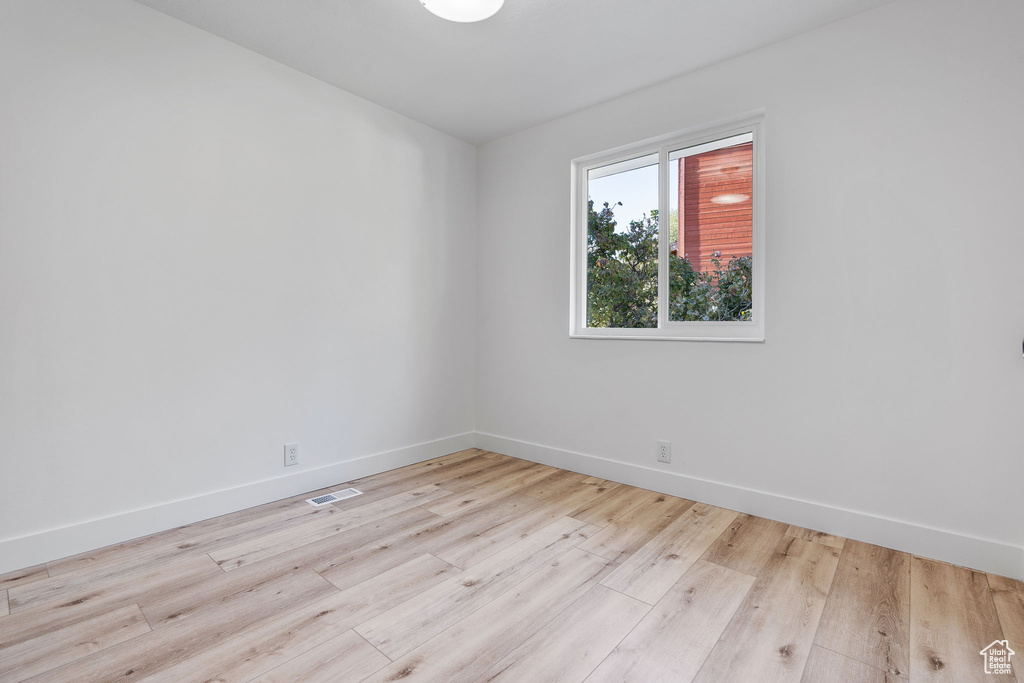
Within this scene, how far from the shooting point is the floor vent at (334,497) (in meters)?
2.73

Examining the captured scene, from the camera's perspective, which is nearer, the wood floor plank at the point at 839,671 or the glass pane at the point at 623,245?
the wood floor plank at the point at 839,671

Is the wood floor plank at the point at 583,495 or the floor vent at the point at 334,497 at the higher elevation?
the floor vent at the point at 334,497

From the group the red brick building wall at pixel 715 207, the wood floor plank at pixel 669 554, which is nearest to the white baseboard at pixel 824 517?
the wood floor plank at pixel 669 554

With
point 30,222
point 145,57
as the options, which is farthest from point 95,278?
point 145,57

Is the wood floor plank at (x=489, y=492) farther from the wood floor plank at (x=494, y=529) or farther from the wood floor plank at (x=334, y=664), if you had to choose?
the wood floor plank at (x=334, y=664)

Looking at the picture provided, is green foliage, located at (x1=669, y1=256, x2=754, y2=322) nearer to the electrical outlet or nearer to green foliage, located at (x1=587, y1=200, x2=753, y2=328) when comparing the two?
green foliage, located at (x1=587, y1=200, x2=753, y2=328)

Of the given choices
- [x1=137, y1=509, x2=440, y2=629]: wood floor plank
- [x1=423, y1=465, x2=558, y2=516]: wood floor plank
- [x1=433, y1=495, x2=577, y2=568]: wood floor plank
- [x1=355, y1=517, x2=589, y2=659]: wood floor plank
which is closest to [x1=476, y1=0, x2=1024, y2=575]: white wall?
[x1=423, y1=465, x2=558, y2=516]: wood floor plank

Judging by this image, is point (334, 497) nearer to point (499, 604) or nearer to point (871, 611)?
point (499, 604)

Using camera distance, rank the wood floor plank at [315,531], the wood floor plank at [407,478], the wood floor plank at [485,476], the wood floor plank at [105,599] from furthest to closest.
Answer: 1. the wood floor plank at [485,476]
2. the wood floor plank at [407,478]
3. the wood floor plank at [315,531]
4. the wood floor plank at [105,599]

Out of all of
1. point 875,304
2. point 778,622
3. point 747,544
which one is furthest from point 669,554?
point 875,304

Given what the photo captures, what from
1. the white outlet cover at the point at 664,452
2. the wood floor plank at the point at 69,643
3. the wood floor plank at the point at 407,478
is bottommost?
the wood floor plank at the point at 69,643

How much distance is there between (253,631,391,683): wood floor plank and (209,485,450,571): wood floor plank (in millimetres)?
778

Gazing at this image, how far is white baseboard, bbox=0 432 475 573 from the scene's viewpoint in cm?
199

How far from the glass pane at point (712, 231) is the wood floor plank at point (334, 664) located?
2.38 meters
